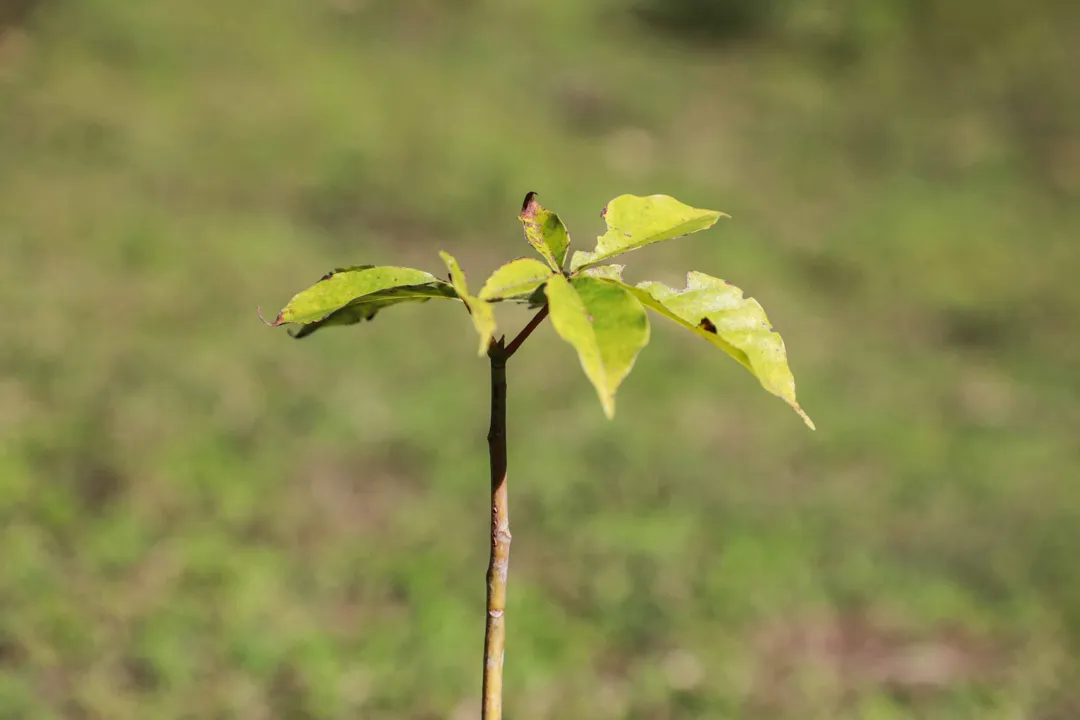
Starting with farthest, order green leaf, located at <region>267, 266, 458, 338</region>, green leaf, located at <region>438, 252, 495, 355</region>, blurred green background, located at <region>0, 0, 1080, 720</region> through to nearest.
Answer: blurred green background, located at <region>0, 0, 1080, 720</region> < green leaf, located at <region>267, 266, 458, 338</region> < green leaf, located at <region>438, 252, 495, 355</region>

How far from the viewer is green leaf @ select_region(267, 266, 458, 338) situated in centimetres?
73

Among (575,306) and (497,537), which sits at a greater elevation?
(575,306)

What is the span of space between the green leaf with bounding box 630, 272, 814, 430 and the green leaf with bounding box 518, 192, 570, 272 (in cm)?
8

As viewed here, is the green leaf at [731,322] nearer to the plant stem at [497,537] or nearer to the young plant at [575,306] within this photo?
the young plant at [575,306]

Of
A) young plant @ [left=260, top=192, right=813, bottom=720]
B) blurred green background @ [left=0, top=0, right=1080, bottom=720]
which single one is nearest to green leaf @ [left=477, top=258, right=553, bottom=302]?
young plant @ [left=260, top=192, right=813, bottom=720]

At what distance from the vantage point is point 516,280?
2.28ft

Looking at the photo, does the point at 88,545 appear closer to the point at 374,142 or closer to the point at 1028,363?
the point at 374,142

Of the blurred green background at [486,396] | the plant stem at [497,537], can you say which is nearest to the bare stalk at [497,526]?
the plant stem at [497,537]

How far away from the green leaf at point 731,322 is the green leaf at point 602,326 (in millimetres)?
30

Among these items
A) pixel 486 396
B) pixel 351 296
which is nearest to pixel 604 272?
pixel 351 296

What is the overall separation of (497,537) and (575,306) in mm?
185

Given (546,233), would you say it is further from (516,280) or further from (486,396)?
(486,396)

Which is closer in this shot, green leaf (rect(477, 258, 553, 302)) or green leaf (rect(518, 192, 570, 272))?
green leaf (rect(477, 258, 553, 302))

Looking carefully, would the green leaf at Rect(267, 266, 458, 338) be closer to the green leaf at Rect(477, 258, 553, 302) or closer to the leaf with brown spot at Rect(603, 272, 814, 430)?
the green leaf at Rect(477, 258, 553, 302)
